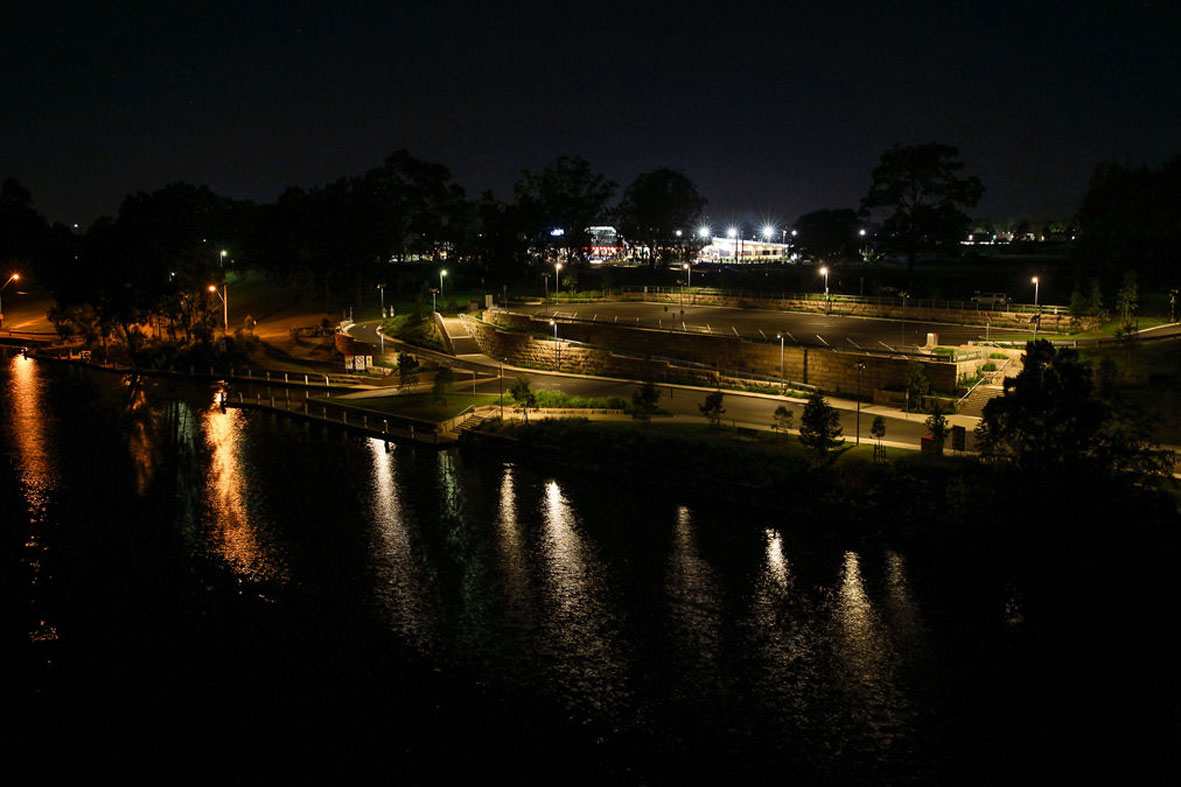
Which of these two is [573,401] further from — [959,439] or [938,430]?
[959,439]

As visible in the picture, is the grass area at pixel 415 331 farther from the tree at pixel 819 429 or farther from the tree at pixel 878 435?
the tree at pixel 878 435

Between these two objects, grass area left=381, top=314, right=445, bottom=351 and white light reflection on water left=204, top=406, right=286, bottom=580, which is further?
grass area left=381, top=314, right=445, bottom=351

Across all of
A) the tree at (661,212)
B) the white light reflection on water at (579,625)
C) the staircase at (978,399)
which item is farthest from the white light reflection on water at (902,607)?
the tree at (661,212)

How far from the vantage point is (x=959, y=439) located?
108 ft

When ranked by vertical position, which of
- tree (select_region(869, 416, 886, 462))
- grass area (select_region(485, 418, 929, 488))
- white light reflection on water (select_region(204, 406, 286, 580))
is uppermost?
tree (select_region(869, 416, 886, 462))

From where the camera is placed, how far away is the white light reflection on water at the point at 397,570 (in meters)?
24.4

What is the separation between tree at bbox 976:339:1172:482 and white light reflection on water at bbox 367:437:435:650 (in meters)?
18.2

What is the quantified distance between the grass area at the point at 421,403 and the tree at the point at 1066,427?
25462 mm

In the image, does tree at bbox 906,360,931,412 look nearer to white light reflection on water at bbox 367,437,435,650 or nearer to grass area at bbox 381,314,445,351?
white light reflection on water at bbox 367,437,435,650

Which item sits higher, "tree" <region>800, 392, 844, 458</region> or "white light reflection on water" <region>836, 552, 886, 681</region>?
"tree" <region>800, 392, 844, 458</region>

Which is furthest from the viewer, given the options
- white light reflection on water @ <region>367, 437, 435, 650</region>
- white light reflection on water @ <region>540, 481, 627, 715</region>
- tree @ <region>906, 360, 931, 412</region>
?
tree @ <region>906, 360, 931, 412</region>

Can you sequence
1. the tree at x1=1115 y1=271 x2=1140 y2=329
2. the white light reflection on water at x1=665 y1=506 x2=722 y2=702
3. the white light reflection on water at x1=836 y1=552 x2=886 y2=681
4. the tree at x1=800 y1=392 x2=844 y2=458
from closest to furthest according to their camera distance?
the white light reflection on water at x1=665 y1=506 x2=722 y2=702, the white light reflection on water at x1=836 y1=552 x2=886 y2=681, the tree at x1=800 y1=392 x2=844 y2=458, the tree at x1=1115 y1=271 x2=1140 y2=329

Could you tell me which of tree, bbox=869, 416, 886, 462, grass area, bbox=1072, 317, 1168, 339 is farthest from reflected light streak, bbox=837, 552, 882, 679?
grass area, bbox=1072, 317, 1168, 339

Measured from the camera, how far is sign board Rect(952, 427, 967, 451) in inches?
1299
